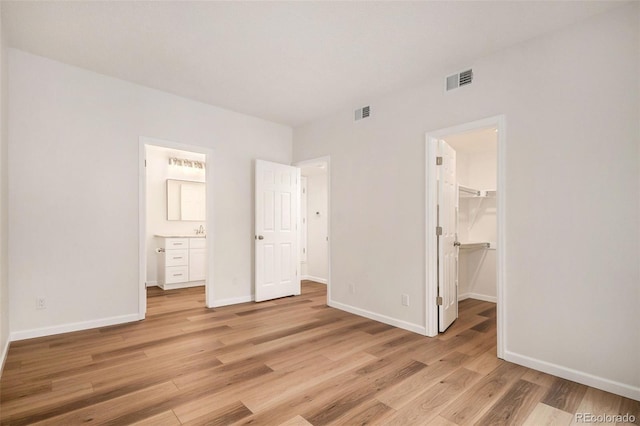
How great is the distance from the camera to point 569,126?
258cm

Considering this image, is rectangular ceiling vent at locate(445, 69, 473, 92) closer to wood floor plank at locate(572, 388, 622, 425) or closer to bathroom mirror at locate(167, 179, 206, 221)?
wood floor plank at locate(572, 388, 622, 425)

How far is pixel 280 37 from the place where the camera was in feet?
9.32

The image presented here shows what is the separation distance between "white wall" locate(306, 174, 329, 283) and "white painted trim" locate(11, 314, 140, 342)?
364cm

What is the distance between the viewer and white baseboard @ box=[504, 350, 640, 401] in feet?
7.45

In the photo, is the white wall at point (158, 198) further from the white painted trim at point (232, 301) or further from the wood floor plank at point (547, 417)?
the wood floor plank at point (547, 417)

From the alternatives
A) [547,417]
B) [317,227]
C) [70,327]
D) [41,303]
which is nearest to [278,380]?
[547,417]

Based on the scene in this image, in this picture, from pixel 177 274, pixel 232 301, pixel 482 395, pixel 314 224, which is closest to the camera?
pixel 482 395

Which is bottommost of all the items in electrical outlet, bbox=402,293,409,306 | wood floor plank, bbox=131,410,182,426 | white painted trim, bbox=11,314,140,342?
wood floor plank, bbox=131,410,182,426

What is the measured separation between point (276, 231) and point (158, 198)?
298 centimetres

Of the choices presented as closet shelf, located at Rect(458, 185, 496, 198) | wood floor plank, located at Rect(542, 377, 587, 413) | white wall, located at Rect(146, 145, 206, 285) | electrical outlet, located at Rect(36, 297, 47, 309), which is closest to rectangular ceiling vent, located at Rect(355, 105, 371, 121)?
closet shelf, located at Rect(458, 185, 496, 198)

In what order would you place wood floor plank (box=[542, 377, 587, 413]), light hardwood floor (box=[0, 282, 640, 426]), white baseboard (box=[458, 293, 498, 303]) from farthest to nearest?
white baseboard (box=[458, 293, 498, 303])
wood floor plank (box=[542, 377, 587, 413])
light hardwood floor (box=[0, 282, 640, 426])

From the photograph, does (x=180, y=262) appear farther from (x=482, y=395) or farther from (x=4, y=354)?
(x=482, y=395)

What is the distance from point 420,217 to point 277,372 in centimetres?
217

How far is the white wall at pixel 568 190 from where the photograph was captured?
7.63ft
